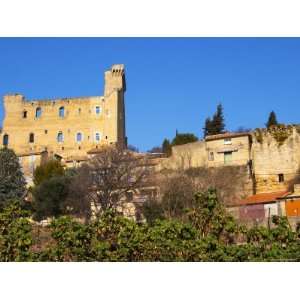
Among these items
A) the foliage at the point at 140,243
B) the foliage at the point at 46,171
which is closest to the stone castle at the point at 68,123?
the foliage at the point at 46,171

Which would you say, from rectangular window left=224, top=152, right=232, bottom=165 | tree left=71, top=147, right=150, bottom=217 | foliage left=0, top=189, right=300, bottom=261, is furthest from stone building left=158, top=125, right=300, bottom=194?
foliage left=0, top=189, right=300, bottom=261

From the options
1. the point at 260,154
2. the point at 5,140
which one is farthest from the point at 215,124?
the point at 5,140

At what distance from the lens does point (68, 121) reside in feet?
144

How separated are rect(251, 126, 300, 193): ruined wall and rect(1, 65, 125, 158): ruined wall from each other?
20.1 m

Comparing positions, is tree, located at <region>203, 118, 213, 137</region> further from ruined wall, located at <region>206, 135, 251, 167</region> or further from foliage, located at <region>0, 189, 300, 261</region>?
foliage, located at <region>0, 189, 300, 261</region>

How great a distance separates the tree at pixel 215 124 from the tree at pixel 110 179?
8.69 meters

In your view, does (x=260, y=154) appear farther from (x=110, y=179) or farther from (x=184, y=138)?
(x=184, y=138)

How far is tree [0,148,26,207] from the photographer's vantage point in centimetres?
2445

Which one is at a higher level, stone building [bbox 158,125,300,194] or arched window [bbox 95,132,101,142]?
arched window [bbox 95,132,101,142]

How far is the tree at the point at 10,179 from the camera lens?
24445 millimetres
